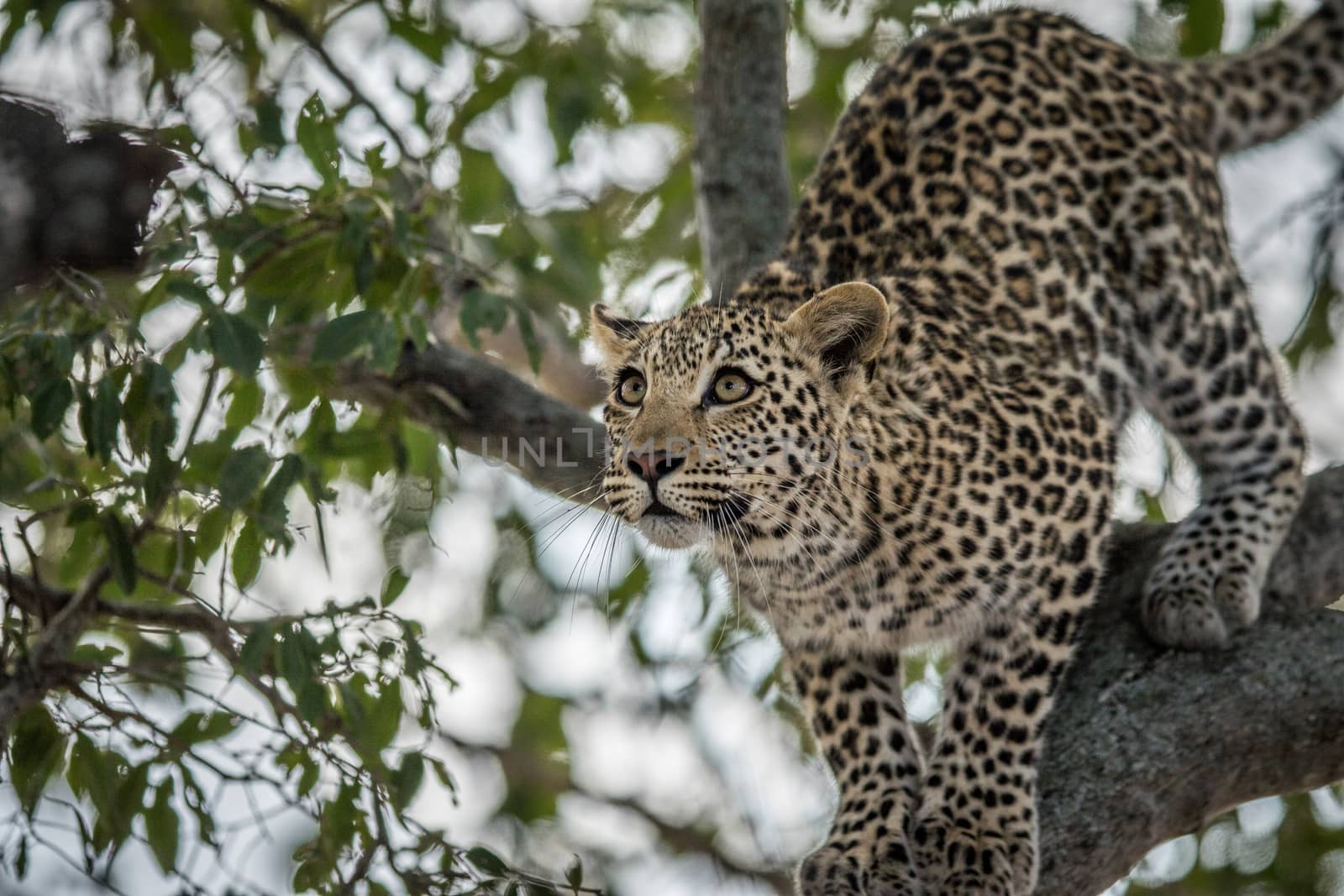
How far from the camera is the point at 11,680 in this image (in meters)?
4.50

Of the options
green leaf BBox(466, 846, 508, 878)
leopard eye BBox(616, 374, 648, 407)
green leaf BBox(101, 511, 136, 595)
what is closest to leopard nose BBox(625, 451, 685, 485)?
leopard eye BBox(616, 374, 648, 407)

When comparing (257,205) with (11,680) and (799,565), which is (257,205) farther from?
(799,565)

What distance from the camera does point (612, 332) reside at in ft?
19.5

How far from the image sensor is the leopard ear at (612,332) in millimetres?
5895

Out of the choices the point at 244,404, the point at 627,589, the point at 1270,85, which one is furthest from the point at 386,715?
the point at 1270,85

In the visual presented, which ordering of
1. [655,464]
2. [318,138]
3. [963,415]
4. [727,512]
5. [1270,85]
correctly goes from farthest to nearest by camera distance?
[1270,85] < [963,415] < [318,138] < [727,512] < [655,464]

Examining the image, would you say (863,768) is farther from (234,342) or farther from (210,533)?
(234,342)

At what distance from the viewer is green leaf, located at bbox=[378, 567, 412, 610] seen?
4.77 m

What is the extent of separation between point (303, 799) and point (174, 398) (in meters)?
1.34

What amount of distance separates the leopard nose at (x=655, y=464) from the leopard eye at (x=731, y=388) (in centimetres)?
36

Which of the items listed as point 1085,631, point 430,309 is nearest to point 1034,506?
point 1085,631

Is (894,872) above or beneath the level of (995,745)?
beneath

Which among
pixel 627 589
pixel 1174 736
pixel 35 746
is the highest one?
pixel 35 746

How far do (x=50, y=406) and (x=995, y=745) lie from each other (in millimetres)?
3404
